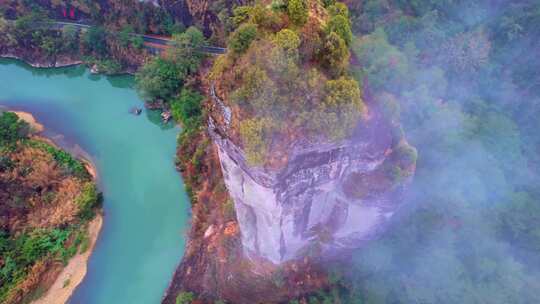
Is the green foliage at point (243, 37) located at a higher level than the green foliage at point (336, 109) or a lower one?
higher

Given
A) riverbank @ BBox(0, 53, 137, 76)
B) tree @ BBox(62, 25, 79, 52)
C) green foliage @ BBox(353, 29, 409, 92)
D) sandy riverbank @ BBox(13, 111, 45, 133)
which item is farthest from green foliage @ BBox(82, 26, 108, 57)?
green foliage @ BBox(353, 29, 409, 92)

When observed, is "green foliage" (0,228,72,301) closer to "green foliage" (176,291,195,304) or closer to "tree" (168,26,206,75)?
"green foliage" (176,291,195,304)

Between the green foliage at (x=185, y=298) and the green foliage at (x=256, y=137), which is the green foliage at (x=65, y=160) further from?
the green foliage at (x=256, y=137)

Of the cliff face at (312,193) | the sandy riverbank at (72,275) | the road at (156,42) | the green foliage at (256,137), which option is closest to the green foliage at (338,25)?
the cliff face at (312,193)

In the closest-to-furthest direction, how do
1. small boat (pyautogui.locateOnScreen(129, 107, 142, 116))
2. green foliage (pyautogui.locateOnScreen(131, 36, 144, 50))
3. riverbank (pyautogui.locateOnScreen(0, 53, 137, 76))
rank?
1. small boat (pyautogui.locateOnScreen(129, 107, 142, 116))
2. green foliage (pyautogui.locateOnScreen(131, 36, 144, 50))
3. riverbank (pyautogui.locateOnScreen(0, 53, 137, 76))

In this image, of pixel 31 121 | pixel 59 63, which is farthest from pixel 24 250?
pixel 59 63

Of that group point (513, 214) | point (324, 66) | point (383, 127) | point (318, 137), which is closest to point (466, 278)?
point (513, 214)
